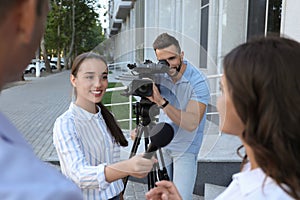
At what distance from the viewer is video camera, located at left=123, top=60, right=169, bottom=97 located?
159cm

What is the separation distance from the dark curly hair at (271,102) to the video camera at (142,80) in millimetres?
578

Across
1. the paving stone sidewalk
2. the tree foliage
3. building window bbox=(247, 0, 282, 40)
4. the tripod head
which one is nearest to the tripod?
the tripod head

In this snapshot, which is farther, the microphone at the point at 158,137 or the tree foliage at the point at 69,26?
the tree foliage at the point at 69,26

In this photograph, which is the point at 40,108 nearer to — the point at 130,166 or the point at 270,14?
the point at 270,14

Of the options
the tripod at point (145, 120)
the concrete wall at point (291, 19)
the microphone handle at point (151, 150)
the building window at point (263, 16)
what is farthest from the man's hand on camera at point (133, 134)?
the building window at point (263, 16)

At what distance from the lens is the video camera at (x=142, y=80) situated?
1.59 m

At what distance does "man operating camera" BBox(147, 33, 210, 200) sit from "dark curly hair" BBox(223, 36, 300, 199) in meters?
0.68

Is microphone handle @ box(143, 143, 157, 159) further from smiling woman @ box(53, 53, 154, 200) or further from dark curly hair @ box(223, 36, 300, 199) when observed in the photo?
dark curly hair @ box(223, 36, 300, 199)

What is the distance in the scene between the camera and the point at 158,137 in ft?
5.26

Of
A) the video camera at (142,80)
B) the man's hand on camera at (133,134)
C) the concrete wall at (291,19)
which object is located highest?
the concrete wall at (291,19)

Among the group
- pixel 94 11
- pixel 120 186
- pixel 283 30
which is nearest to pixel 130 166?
pixel 120 186

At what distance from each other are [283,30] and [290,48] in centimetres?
300

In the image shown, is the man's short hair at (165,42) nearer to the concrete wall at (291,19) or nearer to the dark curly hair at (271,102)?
the dark curly hair at (271,102)

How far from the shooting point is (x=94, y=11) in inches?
1631
